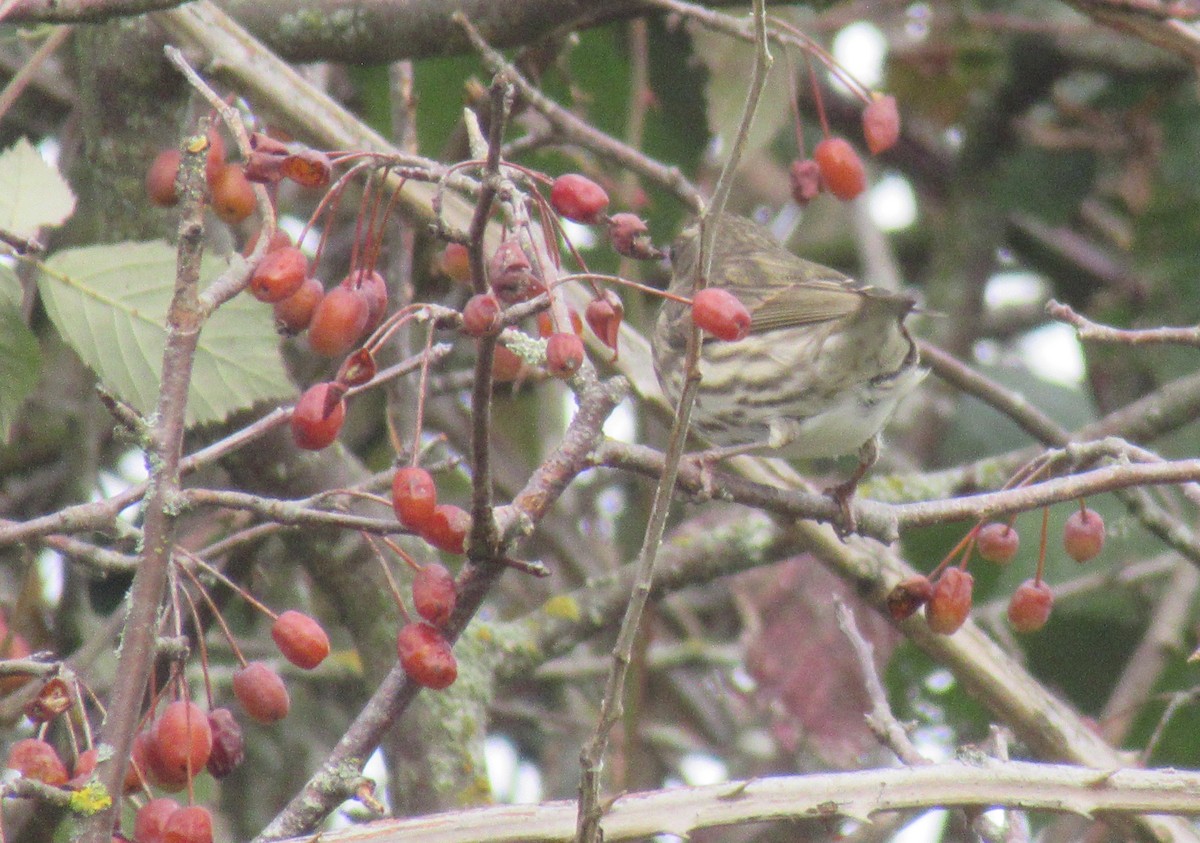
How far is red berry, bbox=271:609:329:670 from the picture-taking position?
2152 millimetres

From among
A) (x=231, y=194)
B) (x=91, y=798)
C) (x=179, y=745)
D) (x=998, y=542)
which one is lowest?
(x=998, y=542)

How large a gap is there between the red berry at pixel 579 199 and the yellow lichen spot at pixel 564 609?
67.1 inches

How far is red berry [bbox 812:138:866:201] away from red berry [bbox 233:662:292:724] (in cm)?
176

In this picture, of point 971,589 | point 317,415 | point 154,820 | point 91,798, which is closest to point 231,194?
point 317,415

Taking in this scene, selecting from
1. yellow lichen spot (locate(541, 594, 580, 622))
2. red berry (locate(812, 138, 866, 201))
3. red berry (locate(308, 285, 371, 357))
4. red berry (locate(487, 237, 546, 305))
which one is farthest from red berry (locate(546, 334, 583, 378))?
yellow lichen spot (locate(541, 594, 580, 622))

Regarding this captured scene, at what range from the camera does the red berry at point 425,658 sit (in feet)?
6.54

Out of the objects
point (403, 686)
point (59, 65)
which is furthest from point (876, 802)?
point (59, 65)

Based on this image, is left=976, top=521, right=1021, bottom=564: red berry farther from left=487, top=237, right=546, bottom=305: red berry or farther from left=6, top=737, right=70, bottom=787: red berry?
left=6, top=737, right=70, bottom=787: red berry

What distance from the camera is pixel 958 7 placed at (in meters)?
5.91

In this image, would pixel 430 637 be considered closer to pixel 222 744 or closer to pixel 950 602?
pixel 222 744

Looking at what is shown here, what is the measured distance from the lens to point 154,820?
79.4 inches

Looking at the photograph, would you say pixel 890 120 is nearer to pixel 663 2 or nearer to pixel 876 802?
pixel 663 2

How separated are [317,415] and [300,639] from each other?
0.39 metres

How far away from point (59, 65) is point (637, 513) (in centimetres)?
227
